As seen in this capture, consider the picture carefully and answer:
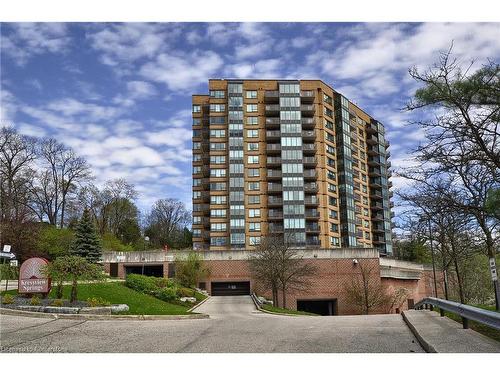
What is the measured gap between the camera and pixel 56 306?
710 inches

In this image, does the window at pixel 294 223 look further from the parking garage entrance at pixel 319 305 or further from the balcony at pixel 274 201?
the parking garage entrance at pixel 319 305

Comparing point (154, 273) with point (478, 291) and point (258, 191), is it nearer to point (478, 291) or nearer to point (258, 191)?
point (258, 191)

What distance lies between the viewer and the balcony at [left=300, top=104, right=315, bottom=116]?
8456 cm

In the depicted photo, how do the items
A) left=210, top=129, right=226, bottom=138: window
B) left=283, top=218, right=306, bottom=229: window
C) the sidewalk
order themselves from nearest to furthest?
1. the sidewalk
2. left=283, top=218, right=306, bottom=229: window
3. left=210, top=129, right=226, bottom=138: window

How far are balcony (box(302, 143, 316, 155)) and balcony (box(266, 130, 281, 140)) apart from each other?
4435mm

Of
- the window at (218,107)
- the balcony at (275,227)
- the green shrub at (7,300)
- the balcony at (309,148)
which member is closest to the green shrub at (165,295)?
the green shrub at (7,300)

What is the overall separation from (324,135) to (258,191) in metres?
15.0

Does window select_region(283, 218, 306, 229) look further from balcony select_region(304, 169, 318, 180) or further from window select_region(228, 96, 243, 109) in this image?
window select_region(228, 96, 243, 109)

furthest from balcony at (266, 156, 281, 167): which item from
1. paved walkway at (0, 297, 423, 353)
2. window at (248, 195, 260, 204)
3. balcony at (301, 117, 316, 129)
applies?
paved walkway at (0, 297, 423, 353)

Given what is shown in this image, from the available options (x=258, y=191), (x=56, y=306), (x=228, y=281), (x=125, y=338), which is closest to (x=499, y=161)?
(x=125, y=338)

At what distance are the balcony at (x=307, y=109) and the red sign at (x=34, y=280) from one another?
68288 millimetres

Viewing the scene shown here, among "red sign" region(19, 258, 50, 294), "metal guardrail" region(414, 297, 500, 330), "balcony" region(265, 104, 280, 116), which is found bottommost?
"metal guardrail" region(414, 297, 500, 330)

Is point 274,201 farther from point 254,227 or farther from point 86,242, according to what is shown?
point 86,242

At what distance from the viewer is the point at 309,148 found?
83562mm
